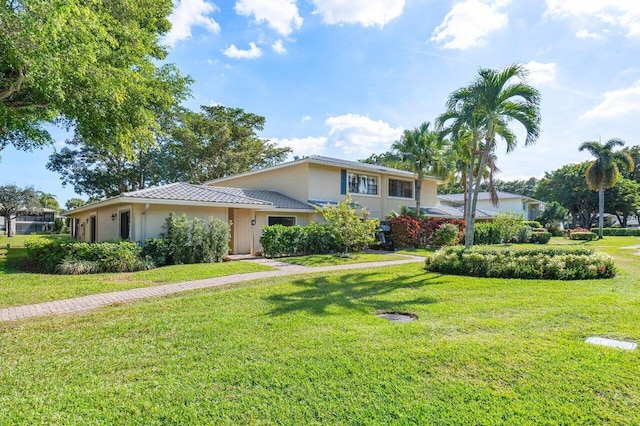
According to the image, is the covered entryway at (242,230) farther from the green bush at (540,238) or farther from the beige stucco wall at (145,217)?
the green bush at (540,238)

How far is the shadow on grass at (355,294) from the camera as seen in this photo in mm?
7141

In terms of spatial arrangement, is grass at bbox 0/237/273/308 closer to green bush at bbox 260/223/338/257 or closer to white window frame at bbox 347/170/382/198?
green bush at bbox 260/223/338/257

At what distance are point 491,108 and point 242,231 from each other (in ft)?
42.9

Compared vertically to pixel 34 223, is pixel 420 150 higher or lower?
higher

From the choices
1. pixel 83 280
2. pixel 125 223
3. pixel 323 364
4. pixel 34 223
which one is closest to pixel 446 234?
pixel 125 223

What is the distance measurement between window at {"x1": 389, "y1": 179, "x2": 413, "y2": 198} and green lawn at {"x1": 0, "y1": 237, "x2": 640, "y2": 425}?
18.8 meters

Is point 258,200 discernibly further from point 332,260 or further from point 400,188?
point 400,188

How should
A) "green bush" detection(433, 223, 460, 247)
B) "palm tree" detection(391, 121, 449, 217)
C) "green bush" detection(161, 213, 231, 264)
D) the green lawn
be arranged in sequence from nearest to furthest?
the green lawn → "green bush" detection(161, 213, 231, 264) → "green bush" detection(433, 223, 460, 247) → "palm tree" detection(391, 121, 449, 217)

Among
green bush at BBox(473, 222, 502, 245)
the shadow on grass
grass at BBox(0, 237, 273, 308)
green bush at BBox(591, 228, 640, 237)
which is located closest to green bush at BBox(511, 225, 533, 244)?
green bush at BBox(473, 222, 502, 245)

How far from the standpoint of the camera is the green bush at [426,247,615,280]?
1059 centimetres

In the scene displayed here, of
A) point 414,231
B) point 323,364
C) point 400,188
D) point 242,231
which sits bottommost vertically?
point 323,364

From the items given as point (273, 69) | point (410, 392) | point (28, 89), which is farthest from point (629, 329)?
point (273, 69)

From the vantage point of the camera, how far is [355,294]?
27.8 feet

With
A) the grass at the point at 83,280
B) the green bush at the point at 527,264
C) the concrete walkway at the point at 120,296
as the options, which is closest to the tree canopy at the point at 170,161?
the grass at the point at 83,280
